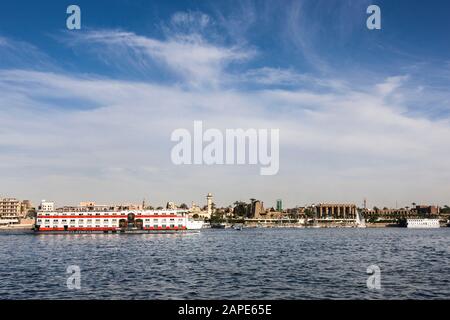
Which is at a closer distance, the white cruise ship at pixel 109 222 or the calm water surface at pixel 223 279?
the calm water surface at pixel 223 279

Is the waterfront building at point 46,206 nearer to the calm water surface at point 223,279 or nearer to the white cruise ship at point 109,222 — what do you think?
the white cruise ship at point 109,222

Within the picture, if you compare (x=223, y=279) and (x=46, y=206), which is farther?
(x=46, y=206)

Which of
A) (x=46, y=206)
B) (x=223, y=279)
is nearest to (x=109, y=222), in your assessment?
(x=46, y=206)

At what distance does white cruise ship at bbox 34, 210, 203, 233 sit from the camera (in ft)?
533

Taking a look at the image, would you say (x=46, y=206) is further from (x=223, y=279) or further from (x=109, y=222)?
(x=223, y=279)

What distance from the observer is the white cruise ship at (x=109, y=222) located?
533 feet

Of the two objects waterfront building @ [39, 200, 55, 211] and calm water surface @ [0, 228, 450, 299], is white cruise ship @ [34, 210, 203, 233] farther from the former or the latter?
calm water surface @ [0, 228, 450, 299]

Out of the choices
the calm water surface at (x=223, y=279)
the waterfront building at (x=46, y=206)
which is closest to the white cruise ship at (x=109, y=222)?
the waterfront building at (x=46, y=206)

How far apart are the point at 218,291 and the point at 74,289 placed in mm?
12412

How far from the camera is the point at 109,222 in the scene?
547 feet
